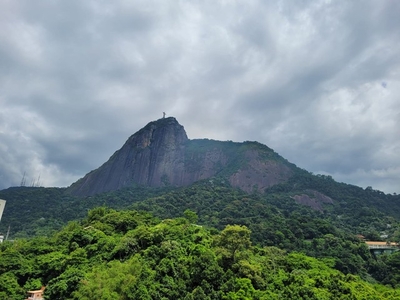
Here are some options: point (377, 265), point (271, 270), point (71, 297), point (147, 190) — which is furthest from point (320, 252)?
point (147, 190)

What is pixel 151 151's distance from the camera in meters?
95.9

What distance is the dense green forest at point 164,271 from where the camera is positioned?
17.1 m

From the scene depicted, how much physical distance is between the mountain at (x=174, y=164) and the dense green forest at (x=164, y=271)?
63.2m

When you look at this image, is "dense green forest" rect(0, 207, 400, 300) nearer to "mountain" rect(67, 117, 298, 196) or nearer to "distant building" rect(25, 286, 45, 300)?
"distant building" rect(25, 286, 45, 300)

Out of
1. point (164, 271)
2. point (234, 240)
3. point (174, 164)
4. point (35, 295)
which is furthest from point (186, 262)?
point (174, 164)

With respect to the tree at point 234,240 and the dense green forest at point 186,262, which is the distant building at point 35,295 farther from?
the tree at point 234,240

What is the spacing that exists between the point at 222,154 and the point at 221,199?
126ft

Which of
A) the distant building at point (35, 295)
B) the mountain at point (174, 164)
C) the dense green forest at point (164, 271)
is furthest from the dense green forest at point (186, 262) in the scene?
the mountain at point (174, 164)

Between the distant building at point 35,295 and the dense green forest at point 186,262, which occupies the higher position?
the dense green forest at point 186,262

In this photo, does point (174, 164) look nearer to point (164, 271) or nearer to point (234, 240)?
point (234, 240)

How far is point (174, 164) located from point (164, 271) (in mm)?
77450

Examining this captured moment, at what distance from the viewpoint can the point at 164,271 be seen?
59.8ft

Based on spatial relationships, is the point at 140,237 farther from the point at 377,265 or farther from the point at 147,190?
the point at 147,190

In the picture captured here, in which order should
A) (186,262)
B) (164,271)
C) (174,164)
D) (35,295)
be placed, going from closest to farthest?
(164,271) → (35,295) → (186,262) → (174,164)
